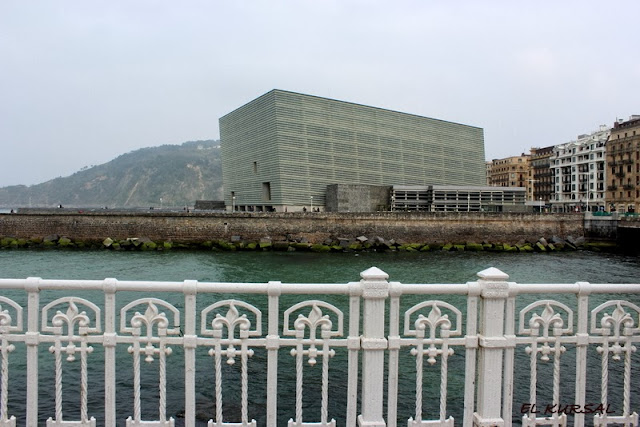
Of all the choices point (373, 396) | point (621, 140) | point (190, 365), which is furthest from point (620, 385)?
point (621, 140)

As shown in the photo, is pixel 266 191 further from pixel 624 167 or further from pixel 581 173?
pixel 581 173

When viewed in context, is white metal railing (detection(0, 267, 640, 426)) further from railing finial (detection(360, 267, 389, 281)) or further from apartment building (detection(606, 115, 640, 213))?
apartment building (detection(606, 115, 640, 213))

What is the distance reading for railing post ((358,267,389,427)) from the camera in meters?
3.87

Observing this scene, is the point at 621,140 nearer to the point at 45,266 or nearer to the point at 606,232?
the point at 606,232

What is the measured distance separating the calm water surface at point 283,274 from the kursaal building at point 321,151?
18261mm

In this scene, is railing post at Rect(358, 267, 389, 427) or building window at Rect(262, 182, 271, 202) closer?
railing post at Rect(358, 267, 389, 427)

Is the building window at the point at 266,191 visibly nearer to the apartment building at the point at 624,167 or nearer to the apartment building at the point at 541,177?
the apartment building at the point at 624,167

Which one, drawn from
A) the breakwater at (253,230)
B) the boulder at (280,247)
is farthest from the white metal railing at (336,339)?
the boulder at (280,247)

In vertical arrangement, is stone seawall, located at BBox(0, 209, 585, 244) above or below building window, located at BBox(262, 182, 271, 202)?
below

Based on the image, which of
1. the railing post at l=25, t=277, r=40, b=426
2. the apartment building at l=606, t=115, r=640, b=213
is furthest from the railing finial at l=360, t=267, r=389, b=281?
the apartment building at l=606, t=115, r=640, b=213

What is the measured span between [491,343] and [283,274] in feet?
75.9

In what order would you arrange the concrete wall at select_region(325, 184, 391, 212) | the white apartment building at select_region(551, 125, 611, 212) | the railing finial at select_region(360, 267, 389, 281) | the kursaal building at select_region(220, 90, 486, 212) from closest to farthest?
1. the railing finial at select_region(360, 267, 389, 281)
2. the concrete wall at select_region(325, 184, 391, 212)
3. the kursaal building at select_region(220, 90, 486, 212)
4. the white apartment building at select_region(551, 125, 611, 212)

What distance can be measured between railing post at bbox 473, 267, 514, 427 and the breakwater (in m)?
36.9

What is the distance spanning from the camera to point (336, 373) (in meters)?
10.1
